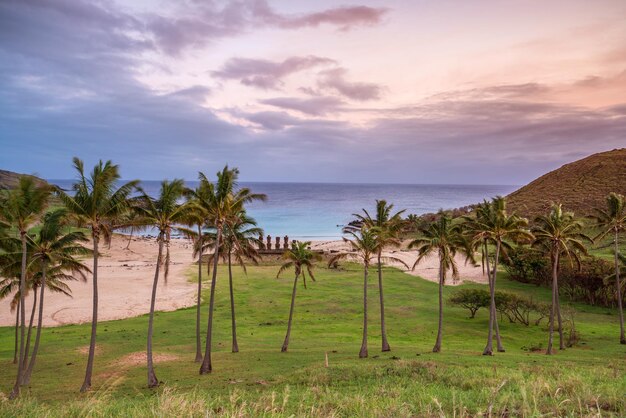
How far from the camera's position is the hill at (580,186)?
12294cm

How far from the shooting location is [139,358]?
36.6 metres

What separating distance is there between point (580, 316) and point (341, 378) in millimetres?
44394

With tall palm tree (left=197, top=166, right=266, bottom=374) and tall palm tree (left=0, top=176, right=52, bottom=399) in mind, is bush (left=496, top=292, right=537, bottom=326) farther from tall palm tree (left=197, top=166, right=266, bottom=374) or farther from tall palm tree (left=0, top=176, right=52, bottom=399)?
tall palm tree (left=0, top=176, right=52, bottom=399)

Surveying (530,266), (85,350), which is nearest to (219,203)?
(85,350)

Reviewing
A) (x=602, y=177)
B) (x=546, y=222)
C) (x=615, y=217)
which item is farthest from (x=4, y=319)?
(x=602, y=177)

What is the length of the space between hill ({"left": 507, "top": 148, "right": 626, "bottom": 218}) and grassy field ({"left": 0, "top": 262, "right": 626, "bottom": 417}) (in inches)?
2685

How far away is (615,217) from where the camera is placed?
134ft

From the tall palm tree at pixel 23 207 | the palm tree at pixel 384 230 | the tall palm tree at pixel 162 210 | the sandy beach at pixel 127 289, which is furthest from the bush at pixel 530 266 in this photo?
the tall palm tree at pixel 23 207

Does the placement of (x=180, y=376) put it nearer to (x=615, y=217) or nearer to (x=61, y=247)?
(x=61, y=247)

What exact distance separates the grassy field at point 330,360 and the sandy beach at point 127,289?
4082 millimetres

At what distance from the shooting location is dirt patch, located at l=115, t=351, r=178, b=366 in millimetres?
35344

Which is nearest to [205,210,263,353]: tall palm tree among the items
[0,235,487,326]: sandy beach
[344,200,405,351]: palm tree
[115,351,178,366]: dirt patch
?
[115,351,178,366]: dirt patch

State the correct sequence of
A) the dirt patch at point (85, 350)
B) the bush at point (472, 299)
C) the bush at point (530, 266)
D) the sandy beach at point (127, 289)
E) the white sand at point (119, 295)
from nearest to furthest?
the dirt patch at point (85, 350), the bush at point (472, 299), the white sand at point (119, 295), the sandy beach at point (127, 289), the bush at point (530, 266)

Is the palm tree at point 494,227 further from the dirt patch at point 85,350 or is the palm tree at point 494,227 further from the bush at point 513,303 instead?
the dirt patch at point 85,350
